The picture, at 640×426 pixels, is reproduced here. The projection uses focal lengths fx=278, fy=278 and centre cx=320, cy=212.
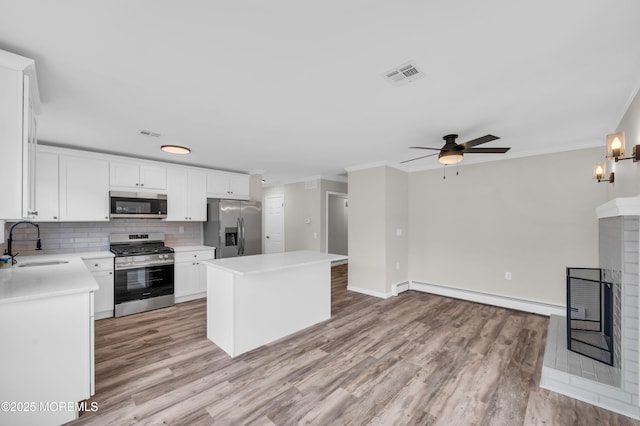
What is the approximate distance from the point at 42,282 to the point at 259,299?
1.74 m

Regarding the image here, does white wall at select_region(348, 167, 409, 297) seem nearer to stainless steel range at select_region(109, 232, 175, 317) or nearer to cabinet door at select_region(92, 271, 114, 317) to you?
stainless steel range at select_region(109, 232, 175, 317)

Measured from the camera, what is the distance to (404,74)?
1.98 m

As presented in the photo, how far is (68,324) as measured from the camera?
1.91 metres

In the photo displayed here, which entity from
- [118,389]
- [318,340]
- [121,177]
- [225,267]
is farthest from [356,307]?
[121,177]

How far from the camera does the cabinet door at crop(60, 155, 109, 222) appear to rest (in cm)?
374

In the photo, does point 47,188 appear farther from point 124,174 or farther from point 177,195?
point 177,195

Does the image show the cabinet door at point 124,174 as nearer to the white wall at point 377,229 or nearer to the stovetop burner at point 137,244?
the stovetop burner at point 137,244

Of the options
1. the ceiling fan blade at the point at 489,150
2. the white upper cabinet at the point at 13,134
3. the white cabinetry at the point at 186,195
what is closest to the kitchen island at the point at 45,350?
the white upper cabinet at the point at 13,134

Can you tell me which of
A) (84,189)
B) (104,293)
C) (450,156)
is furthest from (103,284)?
(450,156)

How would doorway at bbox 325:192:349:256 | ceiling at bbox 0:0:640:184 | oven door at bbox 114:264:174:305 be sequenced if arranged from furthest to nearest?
doorway at bbox 325:192:349:256
oven door at bbox 114:264:174:305
ceiling at bbox 0:0:640:184

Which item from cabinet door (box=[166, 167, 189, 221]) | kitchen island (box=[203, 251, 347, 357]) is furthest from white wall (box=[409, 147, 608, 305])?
cabinet door (box=[166, 167, 189, 221])

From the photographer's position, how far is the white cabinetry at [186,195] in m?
4.66

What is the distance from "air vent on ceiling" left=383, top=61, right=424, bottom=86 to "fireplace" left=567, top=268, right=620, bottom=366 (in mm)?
2415

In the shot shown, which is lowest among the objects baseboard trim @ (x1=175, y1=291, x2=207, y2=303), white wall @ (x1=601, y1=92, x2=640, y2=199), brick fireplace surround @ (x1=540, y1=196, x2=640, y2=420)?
baseboard trim @ (x1=175, y1=291, x2=207, y2=303)
